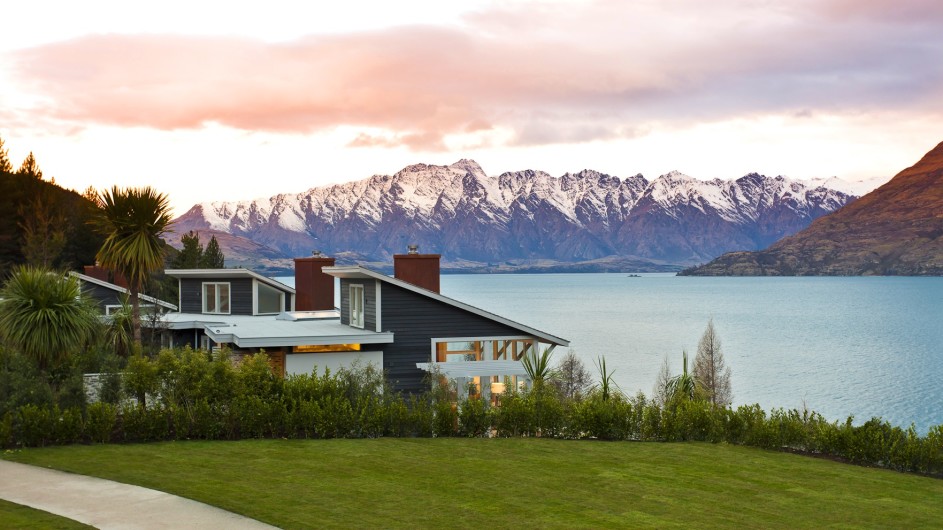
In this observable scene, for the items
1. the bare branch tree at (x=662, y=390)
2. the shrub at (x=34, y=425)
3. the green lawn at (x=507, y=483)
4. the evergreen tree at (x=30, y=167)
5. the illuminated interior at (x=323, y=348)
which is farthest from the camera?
the evergreen tree at (x=30, y=167)

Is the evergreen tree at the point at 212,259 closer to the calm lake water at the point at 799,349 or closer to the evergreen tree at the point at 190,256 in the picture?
the evergreen tree at the point at 190,256

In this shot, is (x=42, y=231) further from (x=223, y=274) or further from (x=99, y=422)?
(x=99, y=422)

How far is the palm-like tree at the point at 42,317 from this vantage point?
60.3ft

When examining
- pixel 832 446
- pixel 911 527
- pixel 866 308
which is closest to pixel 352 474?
pixel 911 527

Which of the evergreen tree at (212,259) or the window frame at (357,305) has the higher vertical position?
the evergreen tree at (212,259)

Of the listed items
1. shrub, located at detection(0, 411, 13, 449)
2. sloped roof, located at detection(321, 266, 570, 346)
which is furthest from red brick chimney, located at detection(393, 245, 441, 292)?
shrub, located at detection(0, 411, 13, 449)

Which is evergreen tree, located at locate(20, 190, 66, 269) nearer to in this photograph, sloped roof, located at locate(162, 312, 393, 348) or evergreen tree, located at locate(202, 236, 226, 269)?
evergreen tree, located at locate(202, 236, 226, 269)

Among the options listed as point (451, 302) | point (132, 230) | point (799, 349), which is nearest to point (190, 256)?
point (132, 230)

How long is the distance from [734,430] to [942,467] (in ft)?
13.6

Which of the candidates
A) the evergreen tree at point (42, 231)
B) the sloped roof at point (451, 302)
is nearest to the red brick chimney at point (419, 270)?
the sloped roof at point (451, 302)

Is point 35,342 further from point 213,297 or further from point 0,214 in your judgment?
point 0,214

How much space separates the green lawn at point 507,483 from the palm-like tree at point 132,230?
40.3 ft

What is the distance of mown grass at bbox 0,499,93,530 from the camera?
10.8 meters

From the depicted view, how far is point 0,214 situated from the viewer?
73125 millimetres
